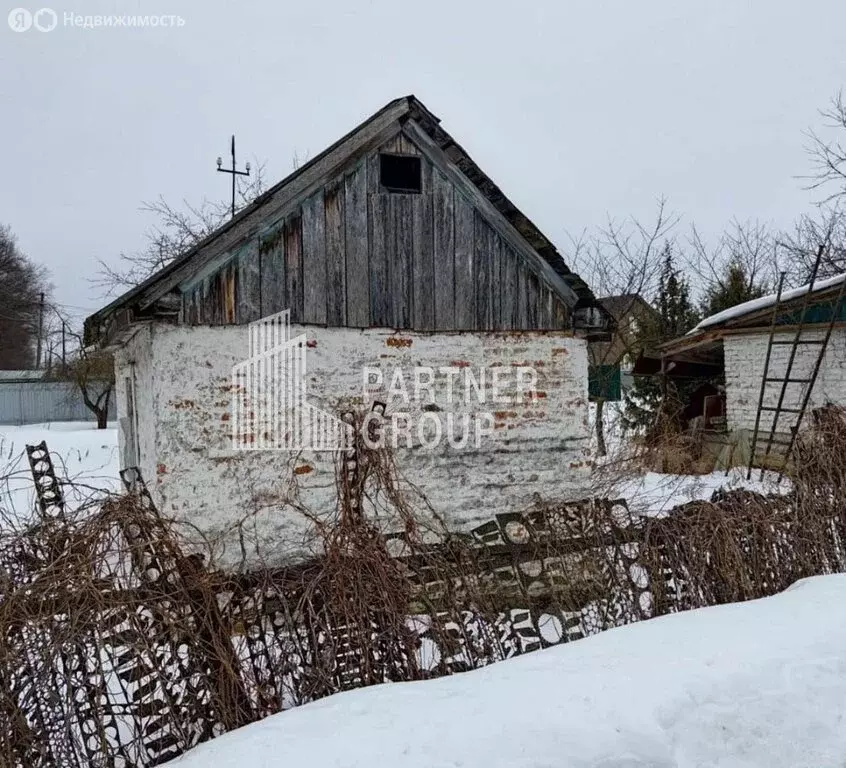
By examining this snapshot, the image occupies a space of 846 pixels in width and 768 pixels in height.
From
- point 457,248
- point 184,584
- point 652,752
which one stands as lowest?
point 652,752

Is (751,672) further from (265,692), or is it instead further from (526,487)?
(526,487)

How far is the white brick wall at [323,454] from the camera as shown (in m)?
5.57

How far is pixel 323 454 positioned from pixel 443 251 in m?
2.49

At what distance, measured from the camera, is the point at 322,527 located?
3736mm

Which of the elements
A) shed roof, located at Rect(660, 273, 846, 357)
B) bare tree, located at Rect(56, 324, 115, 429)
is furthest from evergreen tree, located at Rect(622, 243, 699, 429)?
bare tree, located at Rect(56, 324, 115, 429)

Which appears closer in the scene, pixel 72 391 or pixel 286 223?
pixel 286 223

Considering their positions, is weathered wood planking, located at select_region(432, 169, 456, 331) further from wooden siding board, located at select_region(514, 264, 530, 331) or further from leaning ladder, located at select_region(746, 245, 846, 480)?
leaning ladder, located at select_region(746, 245, 846, 480)

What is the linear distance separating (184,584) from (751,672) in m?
3.23

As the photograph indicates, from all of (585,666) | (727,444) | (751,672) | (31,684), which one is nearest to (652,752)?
(585,666)

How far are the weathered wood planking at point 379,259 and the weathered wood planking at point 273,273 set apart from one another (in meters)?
0.90

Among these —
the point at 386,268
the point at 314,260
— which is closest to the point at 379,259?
the point at 386,268

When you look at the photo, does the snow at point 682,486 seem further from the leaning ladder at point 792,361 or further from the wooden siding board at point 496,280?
the wooden siding board at point 496,280

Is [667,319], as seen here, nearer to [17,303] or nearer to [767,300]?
[767,300]

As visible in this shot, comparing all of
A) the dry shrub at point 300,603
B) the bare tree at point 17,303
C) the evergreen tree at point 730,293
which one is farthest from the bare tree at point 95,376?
the evergreen tree at point 730,293
